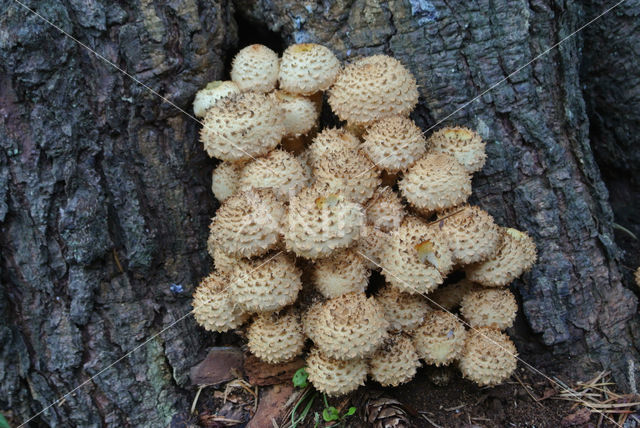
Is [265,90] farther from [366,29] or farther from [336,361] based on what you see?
[336,361]

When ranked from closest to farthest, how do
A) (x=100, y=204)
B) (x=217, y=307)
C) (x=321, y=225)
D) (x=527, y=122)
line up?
(x=321, y=225)
(x=217, y=307)
(x=100, y=204)
(x=527, y=122)

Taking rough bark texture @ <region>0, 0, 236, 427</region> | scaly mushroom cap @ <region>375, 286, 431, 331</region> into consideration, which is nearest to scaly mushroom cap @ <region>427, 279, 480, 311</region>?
scaly mushroom cap @ <region>375, 286, 431, 331</region>

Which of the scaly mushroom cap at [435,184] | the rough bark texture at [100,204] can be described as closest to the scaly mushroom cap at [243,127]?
the rough bark texture at [100,204]

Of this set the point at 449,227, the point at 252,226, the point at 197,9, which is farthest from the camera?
the point at 197,9

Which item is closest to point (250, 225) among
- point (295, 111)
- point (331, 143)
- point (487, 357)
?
point (331, 143)

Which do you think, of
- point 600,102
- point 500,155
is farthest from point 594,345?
point 600,102

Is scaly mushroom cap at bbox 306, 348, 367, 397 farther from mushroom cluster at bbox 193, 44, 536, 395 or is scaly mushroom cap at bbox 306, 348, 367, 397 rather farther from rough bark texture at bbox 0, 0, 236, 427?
rough bark texture at bbox 0, 0, 236, 427

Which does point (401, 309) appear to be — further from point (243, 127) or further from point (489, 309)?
point (243, 127)
